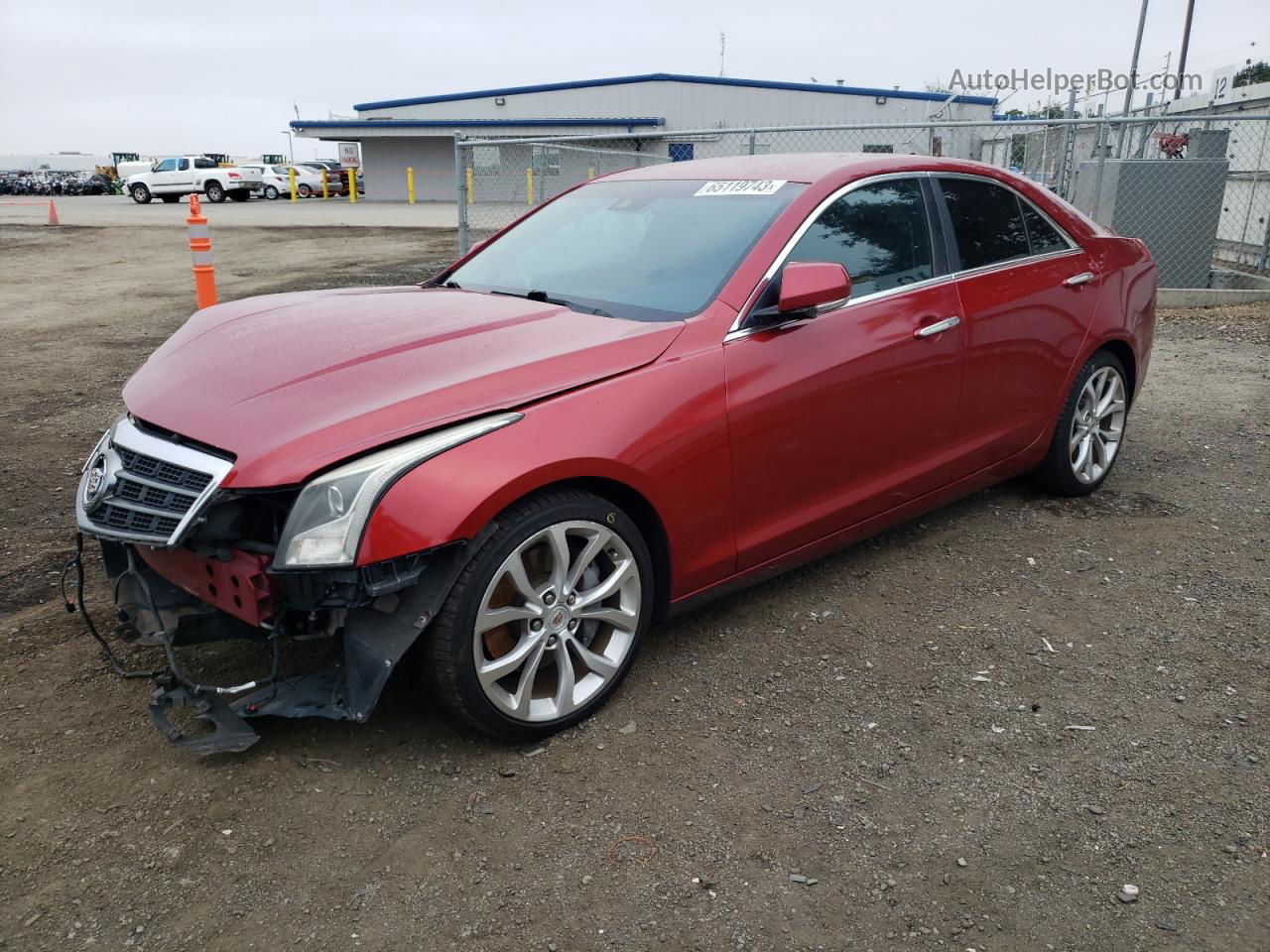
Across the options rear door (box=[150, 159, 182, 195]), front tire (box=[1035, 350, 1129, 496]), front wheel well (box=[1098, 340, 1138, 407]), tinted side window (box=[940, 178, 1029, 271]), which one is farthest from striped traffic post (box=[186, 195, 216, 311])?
rear door (box=[150, 159, 182, 195])

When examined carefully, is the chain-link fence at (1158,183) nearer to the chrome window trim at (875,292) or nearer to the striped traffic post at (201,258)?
the striped traffic post at (201,258)

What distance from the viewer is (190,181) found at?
39.8 m

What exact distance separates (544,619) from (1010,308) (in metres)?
2.60

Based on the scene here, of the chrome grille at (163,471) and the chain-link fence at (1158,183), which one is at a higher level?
the chain-link fence at (1158,183)

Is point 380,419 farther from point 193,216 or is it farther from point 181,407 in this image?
point 193,216

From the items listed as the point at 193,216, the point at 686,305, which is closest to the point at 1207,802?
the point at 686,305

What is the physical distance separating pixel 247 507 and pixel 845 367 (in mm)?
2092

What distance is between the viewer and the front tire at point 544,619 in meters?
2.75

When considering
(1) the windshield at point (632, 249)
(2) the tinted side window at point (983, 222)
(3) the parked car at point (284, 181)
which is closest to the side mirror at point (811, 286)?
(1) the windshield at point (632, 249)

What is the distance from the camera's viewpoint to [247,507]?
2.70 meters

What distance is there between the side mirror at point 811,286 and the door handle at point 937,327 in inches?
26.1

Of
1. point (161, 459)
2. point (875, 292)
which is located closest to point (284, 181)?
point (875, 292)

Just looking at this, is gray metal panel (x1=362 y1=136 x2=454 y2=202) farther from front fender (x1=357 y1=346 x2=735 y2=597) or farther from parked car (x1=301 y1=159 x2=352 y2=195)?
front fender (x1=357 y1=346 x2=735 y2=597)

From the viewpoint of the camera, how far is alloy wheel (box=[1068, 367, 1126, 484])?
16.3 ft
